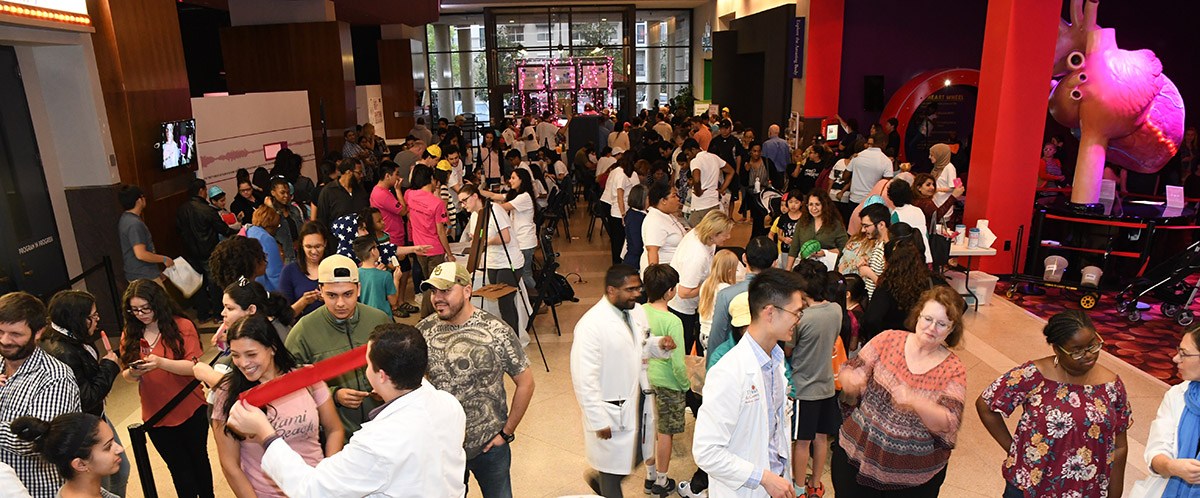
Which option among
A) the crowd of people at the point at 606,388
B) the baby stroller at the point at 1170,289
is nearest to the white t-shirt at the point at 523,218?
the crowd of people at the point at 606,388

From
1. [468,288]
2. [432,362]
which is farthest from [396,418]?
[468,288]

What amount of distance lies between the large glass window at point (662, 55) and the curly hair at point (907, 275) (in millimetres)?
23060

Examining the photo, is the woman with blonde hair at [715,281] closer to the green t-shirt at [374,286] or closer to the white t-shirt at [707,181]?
the green t-shirt at [374,286]

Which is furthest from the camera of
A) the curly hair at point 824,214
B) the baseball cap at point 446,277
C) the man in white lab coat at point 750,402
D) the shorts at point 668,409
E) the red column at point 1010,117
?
the red column at point 1010,117

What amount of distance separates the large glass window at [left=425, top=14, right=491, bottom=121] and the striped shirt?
2311 centimetres

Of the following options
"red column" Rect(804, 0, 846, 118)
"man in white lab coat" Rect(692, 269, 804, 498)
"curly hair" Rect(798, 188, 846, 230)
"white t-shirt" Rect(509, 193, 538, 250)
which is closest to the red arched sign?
"red column" Rect(804, 0, 846, 118)

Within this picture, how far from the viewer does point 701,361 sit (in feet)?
14.1

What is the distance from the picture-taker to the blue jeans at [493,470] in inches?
123

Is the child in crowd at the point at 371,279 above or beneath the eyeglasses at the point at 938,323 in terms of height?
beneath

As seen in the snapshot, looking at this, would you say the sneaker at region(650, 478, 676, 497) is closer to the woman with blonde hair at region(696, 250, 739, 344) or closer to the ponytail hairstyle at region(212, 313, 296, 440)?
the woman with blonde hair at region(696, 250, 739, 344)

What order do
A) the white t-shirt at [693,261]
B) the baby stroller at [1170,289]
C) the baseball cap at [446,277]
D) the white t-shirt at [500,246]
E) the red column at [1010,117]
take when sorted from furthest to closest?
the red column at [1010,117]
the baby stroller at [1170,289]
the white t-shirt at [500,246]
the white t-shirt at [693,261]
the baseball cap at [446,277]

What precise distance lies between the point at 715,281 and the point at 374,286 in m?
2.09

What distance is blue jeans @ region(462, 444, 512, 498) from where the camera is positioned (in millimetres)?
3133

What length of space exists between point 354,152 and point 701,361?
30.5ft
